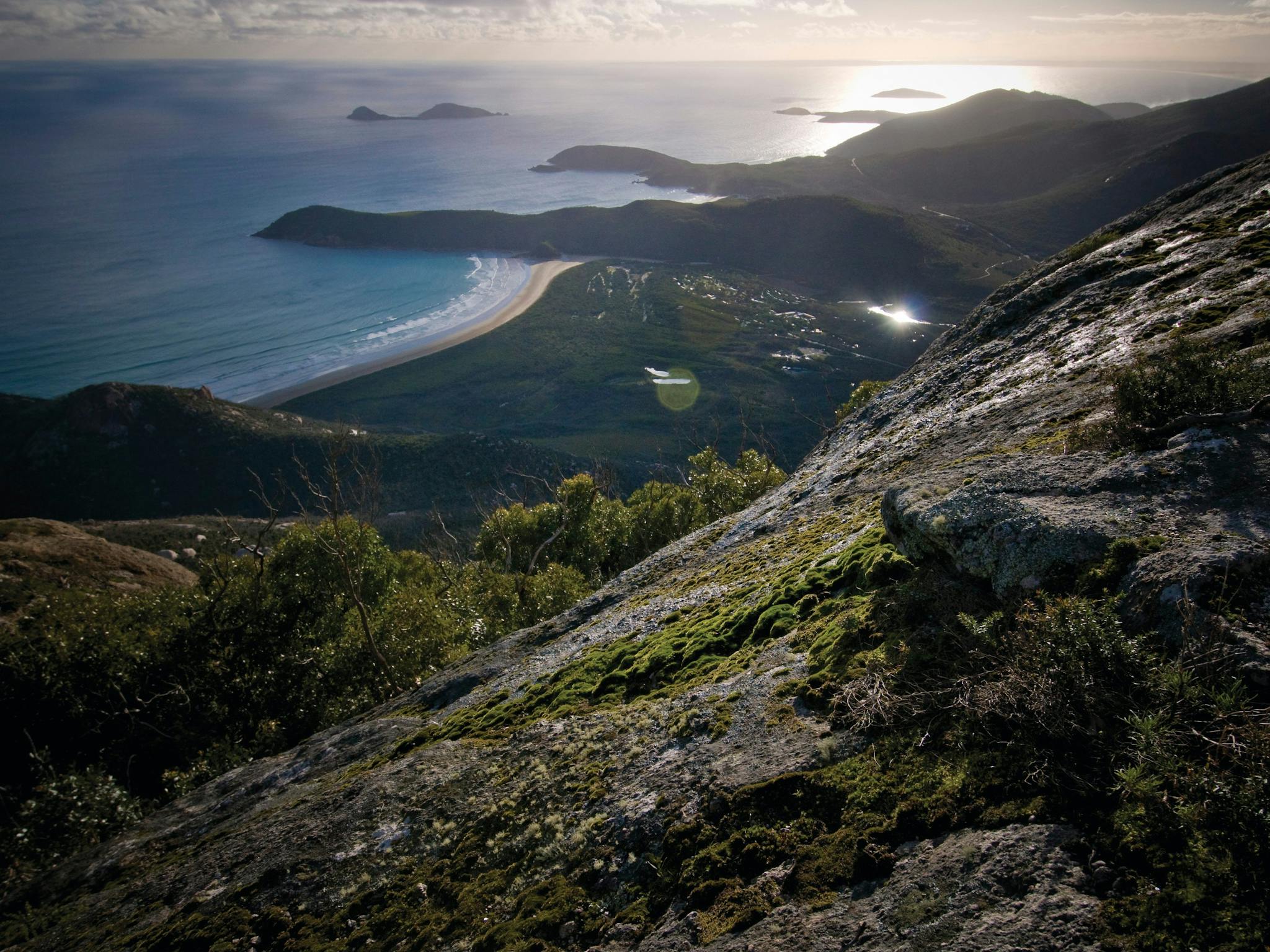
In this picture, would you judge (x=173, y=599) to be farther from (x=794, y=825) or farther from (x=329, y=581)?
(x=794, y=825)

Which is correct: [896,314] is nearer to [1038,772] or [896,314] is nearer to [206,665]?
[206,665]

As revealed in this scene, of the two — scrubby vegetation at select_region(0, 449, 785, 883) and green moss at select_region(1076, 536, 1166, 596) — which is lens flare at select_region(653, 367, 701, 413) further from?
green moss at select_region(1076, 536, 1166, 596)

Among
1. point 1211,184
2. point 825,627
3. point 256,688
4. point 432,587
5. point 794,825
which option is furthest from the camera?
point 432,587

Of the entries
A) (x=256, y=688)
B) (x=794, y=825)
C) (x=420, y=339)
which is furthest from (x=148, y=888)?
(x=420, y=339)

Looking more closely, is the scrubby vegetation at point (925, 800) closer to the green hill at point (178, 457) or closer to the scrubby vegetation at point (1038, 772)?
the scrubby vegetation at point (1038, 772)

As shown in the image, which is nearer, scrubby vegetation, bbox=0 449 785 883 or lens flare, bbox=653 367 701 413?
scrubby vegetation, bbox=0 449 785 883

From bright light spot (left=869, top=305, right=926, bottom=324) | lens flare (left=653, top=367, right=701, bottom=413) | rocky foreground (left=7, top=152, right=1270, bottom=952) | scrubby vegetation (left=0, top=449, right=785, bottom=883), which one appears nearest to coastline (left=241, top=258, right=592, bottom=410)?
lens flare (left=653, top=367, right=701, bottom=413)
